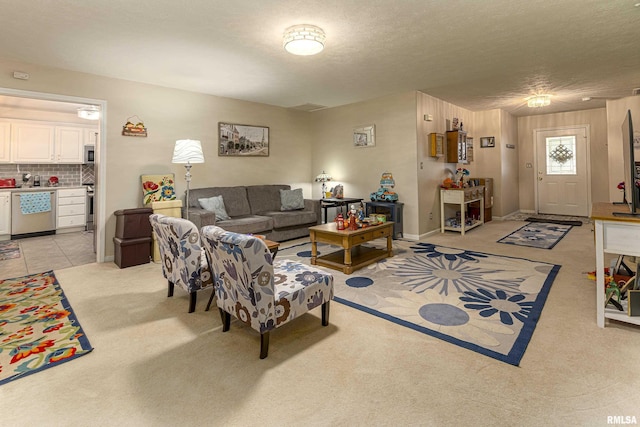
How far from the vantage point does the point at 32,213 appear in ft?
19.6

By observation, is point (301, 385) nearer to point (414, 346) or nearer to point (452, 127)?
point (414, 346)

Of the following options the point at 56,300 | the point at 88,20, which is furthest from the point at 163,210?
the point at 88,20

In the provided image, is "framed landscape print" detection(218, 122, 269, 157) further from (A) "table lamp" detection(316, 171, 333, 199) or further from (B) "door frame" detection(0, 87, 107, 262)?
(B) "door frame" detection(0, 87, 107, 262)

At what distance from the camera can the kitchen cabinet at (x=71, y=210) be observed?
637cm

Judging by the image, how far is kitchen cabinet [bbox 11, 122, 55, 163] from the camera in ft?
19.5

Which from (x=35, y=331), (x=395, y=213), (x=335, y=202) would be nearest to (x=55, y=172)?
(x=35, y=331)

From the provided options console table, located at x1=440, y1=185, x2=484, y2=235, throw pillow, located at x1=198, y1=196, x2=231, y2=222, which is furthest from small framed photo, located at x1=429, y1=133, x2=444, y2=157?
throw pillow, located at x1=198, y1=196, x2=231, y2=222

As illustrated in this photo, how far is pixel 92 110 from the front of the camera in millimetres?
5168

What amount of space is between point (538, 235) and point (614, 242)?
3785 millimetres

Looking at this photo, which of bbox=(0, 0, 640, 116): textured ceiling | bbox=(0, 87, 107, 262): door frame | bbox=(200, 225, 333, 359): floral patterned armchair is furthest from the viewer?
bbox=(0, 87, 107, 262): door frame

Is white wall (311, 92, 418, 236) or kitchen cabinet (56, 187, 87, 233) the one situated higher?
white wall (311, 92, 418, 236)

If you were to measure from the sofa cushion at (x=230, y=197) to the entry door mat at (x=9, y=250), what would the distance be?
Result: 2.62 m

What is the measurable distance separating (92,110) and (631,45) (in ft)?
24.2

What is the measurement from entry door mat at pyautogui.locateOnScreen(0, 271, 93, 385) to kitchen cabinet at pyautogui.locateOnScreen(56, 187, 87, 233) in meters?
3.55
